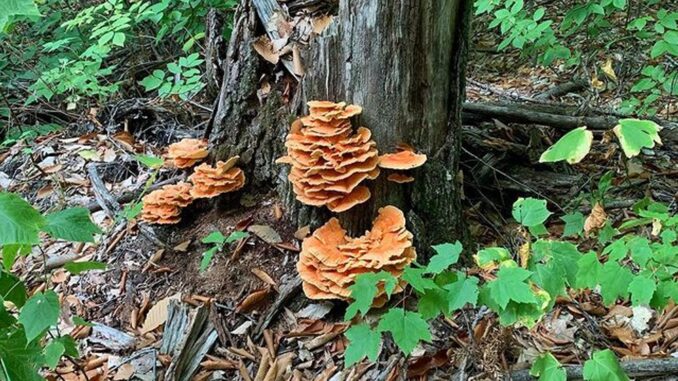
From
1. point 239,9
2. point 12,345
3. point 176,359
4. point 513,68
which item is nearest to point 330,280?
point 176,359

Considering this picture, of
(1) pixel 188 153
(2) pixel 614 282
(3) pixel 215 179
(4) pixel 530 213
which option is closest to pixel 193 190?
(3) pixel 215 179

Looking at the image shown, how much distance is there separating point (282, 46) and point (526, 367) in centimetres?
200

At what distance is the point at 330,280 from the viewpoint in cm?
258

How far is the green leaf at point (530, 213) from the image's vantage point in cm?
205

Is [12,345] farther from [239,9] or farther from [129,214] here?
[239,9]

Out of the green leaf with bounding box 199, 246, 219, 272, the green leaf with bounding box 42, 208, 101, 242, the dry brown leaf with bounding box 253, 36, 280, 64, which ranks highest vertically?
the dry brown leaf with bounding box 253, 36, 280, 64

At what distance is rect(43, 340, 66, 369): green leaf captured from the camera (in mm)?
1963

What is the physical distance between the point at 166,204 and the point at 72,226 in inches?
52.8

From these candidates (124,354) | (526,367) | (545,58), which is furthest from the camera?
(545,58)

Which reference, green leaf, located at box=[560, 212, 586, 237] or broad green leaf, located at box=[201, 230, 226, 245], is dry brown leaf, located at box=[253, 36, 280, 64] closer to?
broad green leaf, located at box=[201, 230, 226, 245]

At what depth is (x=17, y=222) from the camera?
4.37 ft

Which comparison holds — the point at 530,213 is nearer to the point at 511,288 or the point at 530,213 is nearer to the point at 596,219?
the point at 511,288

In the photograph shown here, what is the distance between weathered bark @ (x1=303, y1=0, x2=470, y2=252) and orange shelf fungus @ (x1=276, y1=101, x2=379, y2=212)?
16 centimetres

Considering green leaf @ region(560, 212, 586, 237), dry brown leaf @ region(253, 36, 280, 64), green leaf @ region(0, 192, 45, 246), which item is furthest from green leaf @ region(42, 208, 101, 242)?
Result: green leaf @ region(560, 212, 586, 237)
